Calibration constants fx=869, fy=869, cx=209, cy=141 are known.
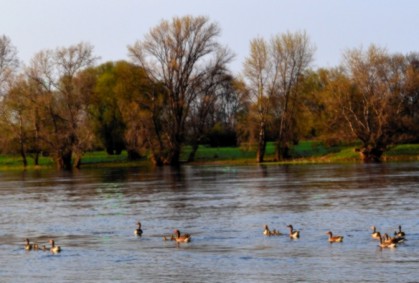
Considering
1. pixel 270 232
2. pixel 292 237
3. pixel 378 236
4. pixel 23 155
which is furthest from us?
pixel 23 155

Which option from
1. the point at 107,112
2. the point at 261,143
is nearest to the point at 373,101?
the point at 261,143

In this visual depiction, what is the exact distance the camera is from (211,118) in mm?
105062

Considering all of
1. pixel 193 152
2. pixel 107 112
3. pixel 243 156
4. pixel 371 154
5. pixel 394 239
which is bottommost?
pixel 394 239

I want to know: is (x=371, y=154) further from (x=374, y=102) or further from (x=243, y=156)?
(x=243, y=156)

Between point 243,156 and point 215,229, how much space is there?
227 feet

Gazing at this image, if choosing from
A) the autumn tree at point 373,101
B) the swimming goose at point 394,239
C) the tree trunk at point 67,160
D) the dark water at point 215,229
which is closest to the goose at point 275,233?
the dark water at point 215,229

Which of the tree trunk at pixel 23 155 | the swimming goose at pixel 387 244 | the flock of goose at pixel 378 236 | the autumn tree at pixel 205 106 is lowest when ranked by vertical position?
the swimming goose at pixel 387 244

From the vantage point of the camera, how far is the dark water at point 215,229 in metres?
24.7

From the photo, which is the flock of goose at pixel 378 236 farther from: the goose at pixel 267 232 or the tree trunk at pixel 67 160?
the tree trunk at pixel 67 160

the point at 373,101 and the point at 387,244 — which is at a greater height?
the point at 373,101

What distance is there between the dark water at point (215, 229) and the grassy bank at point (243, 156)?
29714 millimetres

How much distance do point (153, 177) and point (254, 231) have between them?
4095 cm

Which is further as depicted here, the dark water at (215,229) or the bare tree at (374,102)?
the bare tree at (374,102)

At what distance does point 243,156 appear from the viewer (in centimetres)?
10312
